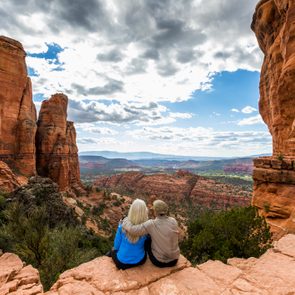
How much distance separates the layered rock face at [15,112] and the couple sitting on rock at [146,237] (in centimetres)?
3668

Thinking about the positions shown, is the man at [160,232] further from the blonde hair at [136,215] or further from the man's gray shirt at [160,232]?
the blonde hair at [136,215]

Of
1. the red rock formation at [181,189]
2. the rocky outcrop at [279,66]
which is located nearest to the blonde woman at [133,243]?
the rocky outcrop at [279,66]

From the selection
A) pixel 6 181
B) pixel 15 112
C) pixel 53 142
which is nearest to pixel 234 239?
pixel 6 181

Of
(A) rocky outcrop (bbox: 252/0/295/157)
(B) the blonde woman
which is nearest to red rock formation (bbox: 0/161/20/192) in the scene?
(B) the blonde woman

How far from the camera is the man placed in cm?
557

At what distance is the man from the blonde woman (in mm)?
175

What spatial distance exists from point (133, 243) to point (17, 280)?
3592 mm

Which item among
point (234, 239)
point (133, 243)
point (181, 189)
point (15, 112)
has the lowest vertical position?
point (181, 189)

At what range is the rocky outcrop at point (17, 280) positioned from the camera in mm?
5637

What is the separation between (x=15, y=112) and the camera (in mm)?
38188

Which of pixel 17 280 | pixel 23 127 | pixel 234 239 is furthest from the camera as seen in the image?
pixel 23 127

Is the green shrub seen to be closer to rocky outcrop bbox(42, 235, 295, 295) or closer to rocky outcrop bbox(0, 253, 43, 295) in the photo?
rocky outcrop bbox(42, 235, 295, 295)

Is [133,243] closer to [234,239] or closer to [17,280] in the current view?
[17,280]

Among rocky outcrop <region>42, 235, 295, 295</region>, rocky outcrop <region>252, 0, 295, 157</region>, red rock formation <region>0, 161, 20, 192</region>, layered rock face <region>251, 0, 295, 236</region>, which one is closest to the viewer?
rocky outcrop <region>42, 235, 295, 295</region>
